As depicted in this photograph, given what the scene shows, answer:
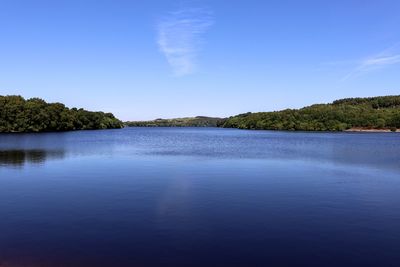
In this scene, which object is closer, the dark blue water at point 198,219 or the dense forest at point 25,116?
the dark blue water at point 198,219

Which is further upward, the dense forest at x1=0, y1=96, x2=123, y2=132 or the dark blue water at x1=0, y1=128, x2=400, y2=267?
the dense forest at x1=0, y1=96, x2=123, y2=132

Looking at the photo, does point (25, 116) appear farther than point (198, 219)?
Yes

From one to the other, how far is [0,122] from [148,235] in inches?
6630

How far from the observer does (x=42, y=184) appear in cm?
3462

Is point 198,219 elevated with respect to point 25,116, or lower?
lower

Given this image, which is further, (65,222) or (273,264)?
(65,222)

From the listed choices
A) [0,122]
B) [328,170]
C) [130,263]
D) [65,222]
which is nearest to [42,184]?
[65,222]

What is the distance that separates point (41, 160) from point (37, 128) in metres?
134

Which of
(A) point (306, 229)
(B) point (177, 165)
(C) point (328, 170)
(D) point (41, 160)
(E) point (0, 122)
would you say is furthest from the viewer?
(E) point (0, 122)

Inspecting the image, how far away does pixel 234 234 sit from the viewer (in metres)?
19.4

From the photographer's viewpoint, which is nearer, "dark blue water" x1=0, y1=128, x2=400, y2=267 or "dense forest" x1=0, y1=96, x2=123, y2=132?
"dark blue water" x1=0, y1=128, x2=400, y2=267

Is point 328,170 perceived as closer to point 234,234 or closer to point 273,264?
point 234,234

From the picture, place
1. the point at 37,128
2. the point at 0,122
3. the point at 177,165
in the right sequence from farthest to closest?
the point at 37,128
the point at 0,122
the point at 177,165

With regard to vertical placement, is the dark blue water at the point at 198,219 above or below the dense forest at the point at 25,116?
below
